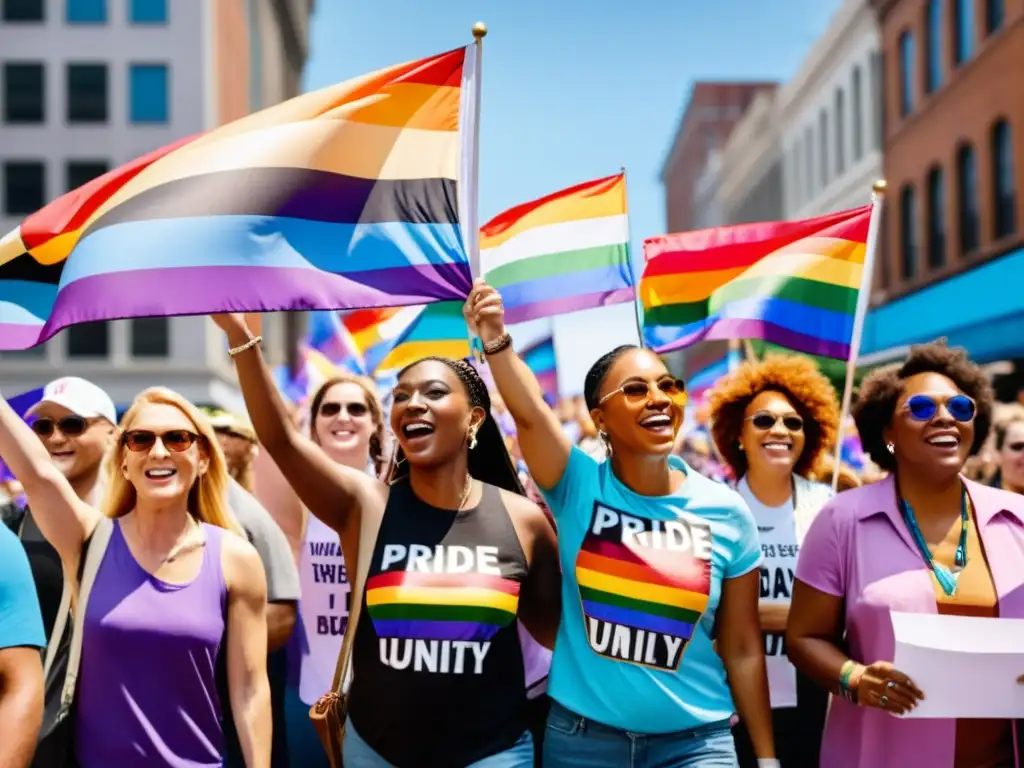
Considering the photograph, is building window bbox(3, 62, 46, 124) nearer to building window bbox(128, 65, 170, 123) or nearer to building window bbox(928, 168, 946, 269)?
building window bbox(128, 65, 170, 123)

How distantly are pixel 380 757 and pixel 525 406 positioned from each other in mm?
1049

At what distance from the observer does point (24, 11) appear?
3847cm

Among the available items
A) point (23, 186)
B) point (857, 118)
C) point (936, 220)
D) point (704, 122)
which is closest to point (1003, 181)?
point (936, 220)

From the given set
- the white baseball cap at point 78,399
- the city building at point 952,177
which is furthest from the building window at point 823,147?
the white baseball cap at point 78,399

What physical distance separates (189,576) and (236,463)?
2196 mm

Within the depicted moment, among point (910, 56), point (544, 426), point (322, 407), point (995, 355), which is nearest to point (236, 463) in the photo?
point (322, 407)

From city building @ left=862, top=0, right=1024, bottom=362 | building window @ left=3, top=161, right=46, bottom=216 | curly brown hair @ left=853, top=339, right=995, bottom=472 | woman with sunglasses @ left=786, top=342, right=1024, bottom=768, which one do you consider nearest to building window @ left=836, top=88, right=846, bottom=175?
city building @ left=862, top=0, right=1024, bottom=362

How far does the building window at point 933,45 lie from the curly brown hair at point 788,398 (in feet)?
73.4

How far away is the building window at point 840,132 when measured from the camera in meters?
34.8

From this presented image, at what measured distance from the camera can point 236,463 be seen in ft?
19.7

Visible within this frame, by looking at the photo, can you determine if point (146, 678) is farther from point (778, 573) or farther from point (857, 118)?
point (857, 118)

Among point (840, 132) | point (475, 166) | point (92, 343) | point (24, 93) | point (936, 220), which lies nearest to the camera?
point (475, 166)

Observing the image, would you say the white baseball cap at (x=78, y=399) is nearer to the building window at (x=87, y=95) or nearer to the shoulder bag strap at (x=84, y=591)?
the shoulder bag strap at (x=84, y=591)

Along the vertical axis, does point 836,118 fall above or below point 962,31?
above
